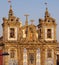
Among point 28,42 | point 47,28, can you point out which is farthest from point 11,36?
point 47,28

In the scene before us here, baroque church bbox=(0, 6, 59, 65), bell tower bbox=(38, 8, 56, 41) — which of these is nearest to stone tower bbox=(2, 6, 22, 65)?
baroque church bbox=(0, 6, 59, 65)

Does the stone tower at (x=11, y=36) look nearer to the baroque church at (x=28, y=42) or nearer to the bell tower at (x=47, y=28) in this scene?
the baroque church at (x=28, y=42)

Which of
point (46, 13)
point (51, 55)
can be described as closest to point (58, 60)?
point (51, 55)

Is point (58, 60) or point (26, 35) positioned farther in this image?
point (58, 60)

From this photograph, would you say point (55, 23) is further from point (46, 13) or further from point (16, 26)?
point (16, 26)

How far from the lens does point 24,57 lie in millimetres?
47281

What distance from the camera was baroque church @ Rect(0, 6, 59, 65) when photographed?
47062mm

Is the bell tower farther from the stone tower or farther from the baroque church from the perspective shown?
the stone tower

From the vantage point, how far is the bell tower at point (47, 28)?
47.8m

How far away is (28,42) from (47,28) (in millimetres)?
3187

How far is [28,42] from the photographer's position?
155 ft

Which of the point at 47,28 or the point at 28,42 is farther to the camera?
the point at 47,28

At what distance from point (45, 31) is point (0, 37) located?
235 inches

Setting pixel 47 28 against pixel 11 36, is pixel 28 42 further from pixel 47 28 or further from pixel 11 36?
pixel 47 28
